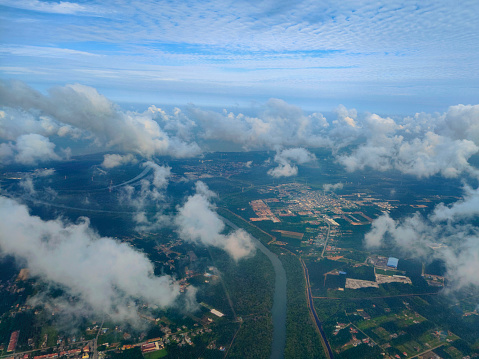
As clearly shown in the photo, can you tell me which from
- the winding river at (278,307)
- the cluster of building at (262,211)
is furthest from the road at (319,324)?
the cluster of building at (262,211)

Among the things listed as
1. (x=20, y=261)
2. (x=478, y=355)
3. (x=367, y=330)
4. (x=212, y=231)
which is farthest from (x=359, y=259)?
(x=20, y=261)

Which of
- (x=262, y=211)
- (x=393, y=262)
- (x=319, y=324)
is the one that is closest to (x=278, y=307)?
(x=319, y=324)

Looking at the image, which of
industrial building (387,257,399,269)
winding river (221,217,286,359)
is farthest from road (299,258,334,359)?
industrial building (387,257,399,269)

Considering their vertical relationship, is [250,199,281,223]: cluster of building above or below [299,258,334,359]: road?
above

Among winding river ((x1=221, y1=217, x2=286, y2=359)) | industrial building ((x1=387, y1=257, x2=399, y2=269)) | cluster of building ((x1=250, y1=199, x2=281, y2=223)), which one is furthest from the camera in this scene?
cluster of building ((x1=250, y1=199, x2=281, y2=223))

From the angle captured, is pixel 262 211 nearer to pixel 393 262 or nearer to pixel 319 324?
pixel 393 262

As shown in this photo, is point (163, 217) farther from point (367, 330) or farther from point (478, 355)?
point (478, 355)

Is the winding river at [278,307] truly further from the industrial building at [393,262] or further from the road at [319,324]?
the industrial building at [393,262]

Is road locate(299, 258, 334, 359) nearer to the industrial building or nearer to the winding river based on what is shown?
the winding river
